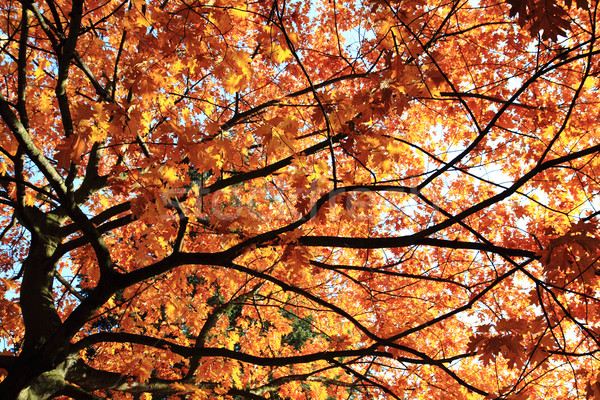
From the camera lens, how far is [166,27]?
3.38 metres

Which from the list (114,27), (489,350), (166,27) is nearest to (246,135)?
(114,27)

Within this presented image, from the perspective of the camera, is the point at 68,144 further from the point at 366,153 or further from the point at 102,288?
the point at 366,153

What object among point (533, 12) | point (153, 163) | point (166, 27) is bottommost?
point (533, 12)

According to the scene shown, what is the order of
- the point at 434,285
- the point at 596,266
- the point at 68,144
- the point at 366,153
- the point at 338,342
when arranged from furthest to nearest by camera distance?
the point at 434,285, the point at 338,342, the point at 366,153, the point at 68,144, the point at 596,266

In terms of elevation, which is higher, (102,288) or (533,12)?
(533,12)

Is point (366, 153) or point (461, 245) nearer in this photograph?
point (461, 245)

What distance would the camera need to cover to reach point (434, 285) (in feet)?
24.1

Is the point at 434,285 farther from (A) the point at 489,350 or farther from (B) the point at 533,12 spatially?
(B) the point at 533,12

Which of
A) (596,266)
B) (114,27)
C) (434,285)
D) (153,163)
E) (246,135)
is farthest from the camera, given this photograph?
(434,285)

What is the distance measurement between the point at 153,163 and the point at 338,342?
9.40 ft

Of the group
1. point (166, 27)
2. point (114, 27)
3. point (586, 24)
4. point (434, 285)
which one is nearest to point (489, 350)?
point (166, 27)

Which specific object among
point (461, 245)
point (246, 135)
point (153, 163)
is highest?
point (246, 135)

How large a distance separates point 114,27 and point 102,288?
4299mm

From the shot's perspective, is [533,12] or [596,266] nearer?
[533,12]
